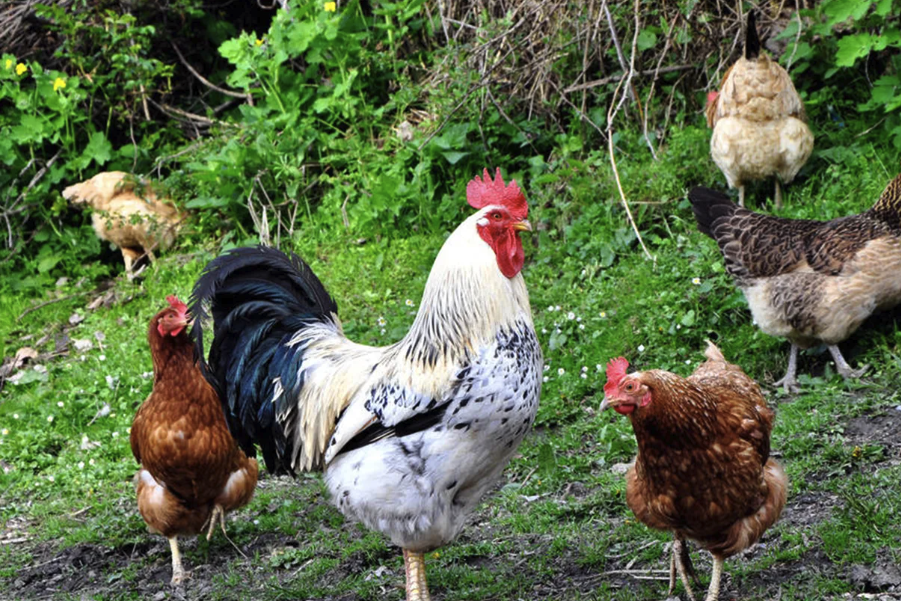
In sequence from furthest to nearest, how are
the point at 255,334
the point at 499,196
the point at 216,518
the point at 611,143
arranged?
the point at 611,143
the point at 216,518
the point at 255,334
the point at 499,196

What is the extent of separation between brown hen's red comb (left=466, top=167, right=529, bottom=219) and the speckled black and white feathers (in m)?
1.15

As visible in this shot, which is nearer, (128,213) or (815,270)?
(815,270)

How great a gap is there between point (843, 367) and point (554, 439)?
176 cm

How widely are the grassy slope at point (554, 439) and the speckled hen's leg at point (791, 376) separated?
104 millimetres

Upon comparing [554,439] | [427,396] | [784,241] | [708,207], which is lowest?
[554,439]

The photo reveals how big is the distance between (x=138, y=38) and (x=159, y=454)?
578 cm

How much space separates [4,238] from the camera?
9.85 metres

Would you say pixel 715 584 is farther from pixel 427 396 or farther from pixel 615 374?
pixel 427 396

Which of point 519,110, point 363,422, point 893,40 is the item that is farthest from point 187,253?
point 893,40

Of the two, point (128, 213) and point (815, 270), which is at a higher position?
point (128, 213)

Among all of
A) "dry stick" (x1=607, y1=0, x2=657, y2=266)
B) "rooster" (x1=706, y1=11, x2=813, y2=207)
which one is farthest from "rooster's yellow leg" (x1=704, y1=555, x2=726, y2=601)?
"rooster" (x1=706, y1=11, x2=813, y2=207)

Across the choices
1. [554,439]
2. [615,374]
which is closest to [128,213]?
[554,439]

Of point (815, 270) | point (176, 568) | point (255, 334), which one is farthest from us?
point (815, 270)

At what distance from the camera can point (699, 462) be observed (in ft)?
13.4
